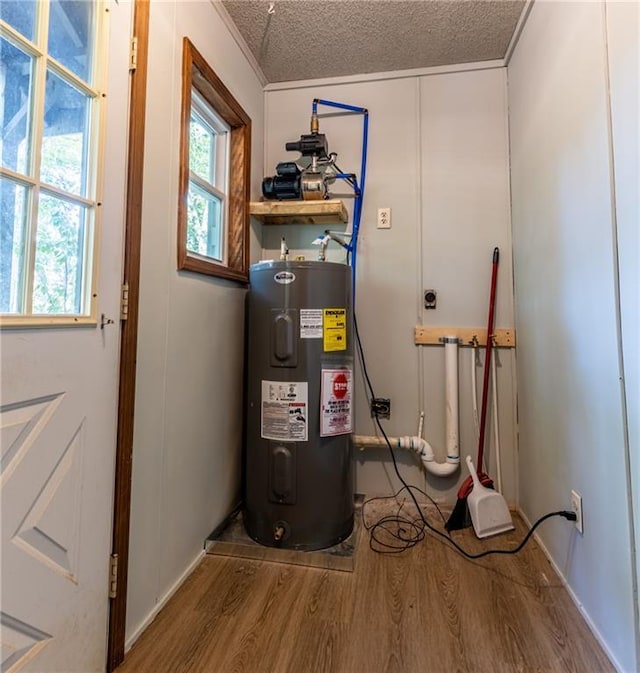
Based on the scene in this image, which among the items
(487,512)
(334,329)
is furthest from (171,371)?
(487,512)

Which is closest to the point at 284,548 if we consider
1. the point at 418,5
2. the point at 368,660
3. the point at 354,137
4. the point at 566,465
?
the point at 368,660

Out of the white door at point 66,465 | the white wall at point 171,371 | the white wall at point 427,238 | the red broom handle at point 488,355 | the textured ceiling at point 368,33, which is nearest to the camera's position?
the white door at point 66,465

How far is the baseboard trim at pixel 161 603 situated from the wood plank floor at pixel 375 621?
0.02m

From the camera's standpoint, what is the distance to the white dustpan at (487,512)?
69.3 inches

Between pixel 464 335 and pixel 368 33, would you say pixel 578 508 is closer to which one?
pixel 464 335

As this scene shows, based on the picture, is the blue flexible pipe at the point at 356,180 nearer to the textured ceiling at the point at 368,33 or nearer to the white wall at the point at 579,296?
the textured ceiling at the point at 368,33

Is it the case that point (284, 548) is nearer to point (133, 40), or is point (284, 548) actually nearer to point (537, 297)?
point (537, 297)

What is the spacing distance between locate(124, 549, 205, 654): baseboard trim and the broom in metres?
1.19

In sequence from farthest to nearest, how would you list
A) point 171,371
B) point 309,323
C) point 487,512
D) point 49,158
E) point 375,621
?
point 487,512, point 309,323, point 171,371, point 375,621, point 49,158

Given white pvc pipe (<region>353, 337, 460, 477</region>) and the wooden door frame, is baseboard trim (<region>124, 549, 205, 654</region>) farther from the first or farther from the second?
white pvc pipe (<region>353, 337, 460, 477</region>)

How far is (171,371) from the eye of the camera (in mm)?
1363

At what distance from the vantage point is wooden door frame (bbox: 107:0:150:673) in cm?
110

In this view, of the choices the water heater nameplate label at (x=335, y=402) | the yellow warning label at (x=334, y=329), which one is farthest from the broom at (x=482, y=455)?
the yellow warning label at (x=334, y=329)

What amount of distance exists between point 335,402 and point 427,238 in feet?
3.74
